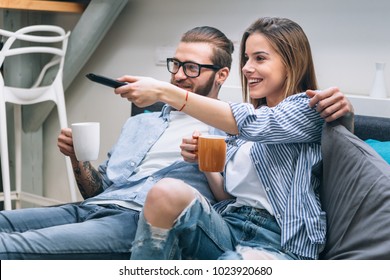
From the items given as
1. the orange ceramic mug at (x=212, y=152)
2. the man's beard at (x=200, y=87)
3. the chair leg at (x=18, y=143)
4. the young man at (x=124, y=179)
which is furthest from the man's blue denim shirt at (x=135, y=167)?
the chair leg at (x=18, y=143)

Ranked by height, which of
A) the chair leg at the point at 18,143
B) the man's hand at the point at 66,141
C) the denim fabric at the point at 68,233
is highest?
the man's hand at the point at 66,141

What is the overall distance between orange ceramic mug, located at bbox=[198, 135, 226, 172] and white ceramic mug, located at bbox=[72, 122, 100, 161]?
14.5 inches

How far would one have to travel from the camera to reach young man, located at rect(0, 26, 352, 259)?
1646mm

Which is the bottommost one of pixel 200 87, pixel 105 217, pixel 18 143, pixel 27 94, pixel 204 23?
pixel 18 143

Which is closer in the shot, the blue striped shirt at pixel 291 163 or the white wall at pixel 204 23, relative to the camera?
the blue striped shirt at pixel 291 163

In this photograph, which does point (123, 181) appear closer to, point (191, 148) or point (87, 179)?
point (87, 179)

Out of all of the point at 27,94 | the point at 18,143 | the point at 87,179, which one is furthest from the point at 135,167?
the point at 18,143

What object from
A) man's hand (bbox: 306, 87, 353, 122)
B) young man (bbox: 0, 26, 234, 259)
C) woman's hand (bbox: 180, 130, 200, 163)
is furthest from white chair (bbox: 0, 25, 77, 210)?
man's hand (bbox: 306, 87, 353, 122)

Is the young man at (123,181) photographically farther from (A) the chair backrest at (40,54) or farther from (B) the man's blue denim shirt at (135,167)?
(A) the chair backrest at (40,54)

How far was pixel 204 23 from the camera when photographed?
2.93 metres

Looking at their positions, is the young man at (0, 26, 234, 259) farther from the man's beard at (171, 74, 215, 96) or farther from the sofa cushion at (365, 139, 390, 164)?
the sofa cushion at (365, 139, 390, 164)

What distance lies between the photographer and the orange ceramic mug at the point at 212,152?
5.35 feet

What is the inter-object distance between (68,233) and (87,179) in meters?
0.43
